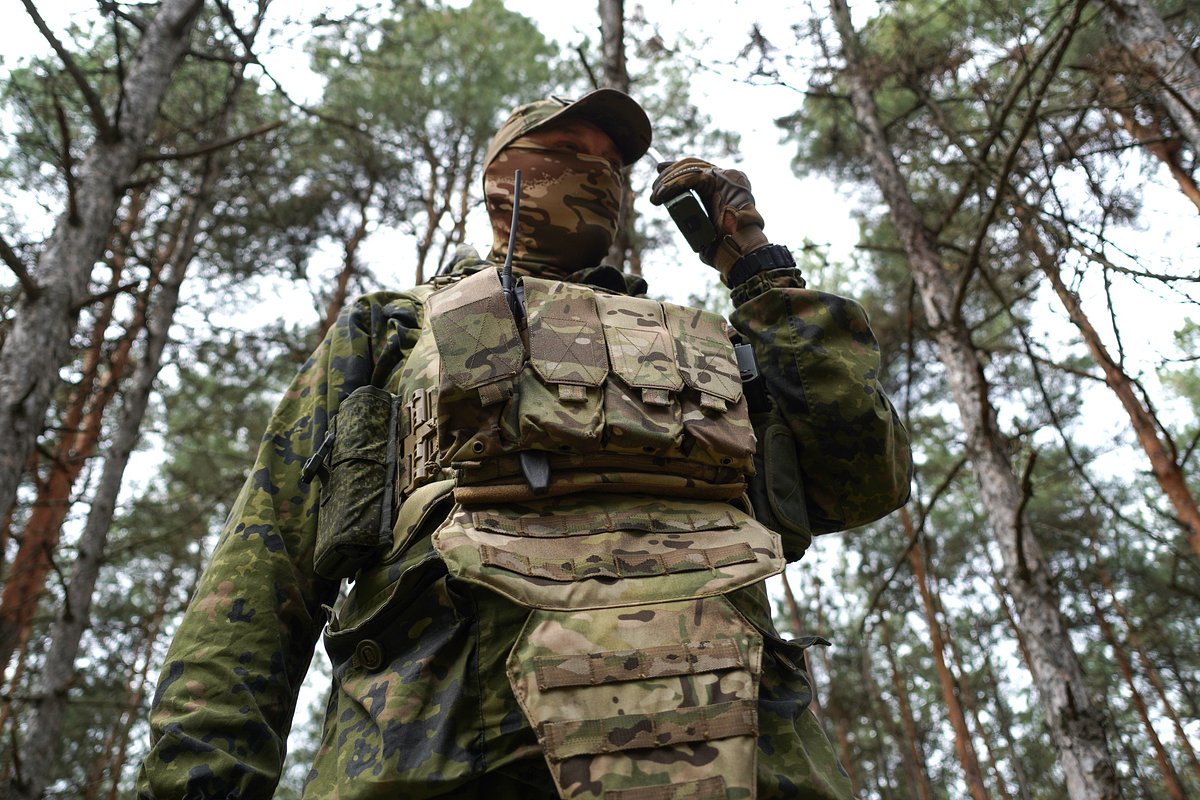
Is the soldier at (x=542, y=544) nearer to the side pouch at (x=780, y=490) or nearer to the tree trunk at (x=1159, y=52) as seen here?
the side pouch at (x=780, y=490)

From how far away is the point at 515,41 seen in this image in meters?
11.8

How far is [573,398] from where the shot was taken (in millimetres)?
1587

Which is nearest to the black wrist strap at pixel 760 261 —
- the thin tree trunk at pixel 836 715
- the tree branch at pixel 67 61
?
the tree branch at pixel 67 61

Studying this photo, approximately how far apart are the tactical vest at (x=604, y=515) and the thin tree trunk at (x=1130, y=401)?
350 centimetres

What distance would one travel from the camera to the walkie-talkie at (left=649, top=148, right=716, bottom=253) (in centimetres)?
212

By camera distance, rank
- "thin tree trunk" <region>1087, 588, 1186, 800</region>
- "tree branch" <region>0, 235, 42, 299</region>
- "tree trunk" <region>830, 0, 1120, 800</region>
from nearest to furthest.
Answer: "tree branch" <region>0, 235, 42, 299</region>
"tree trunk" <region>830, 0, 1120, 800</region>
"thin tree trunk" <region>1087, 588, 1186, 800</region>

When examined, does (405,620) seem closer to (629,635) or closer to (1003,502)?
(629,635)

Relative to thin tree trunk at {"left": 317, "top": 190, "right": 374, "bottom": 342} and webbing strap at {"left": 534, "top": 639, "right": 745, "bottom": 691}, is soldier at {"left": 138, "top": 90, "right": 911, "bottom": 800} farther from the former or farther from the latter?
thin tree trunk at {"left": 317, "top": 190, "right": 374, "bottom": 342}

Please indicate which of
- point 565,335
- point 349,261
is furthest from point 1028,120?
point 349,261

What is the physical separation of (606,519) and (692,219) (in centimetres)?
93

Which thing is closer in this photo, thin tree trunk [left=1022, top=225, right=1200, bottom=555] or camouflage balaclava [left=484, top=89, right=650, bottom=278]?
camouflage balaclava [left=484, top=89, right=650, bottom=278]

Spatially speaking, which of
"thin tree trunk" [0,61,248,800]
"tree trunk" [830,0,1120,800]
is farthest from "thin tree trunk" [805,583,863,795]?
"thin tree trunk" [0,61,248,800]

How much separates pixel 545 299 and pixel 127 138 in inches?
172

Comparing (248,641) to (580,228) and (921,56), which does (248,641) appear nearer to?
(580,228)
